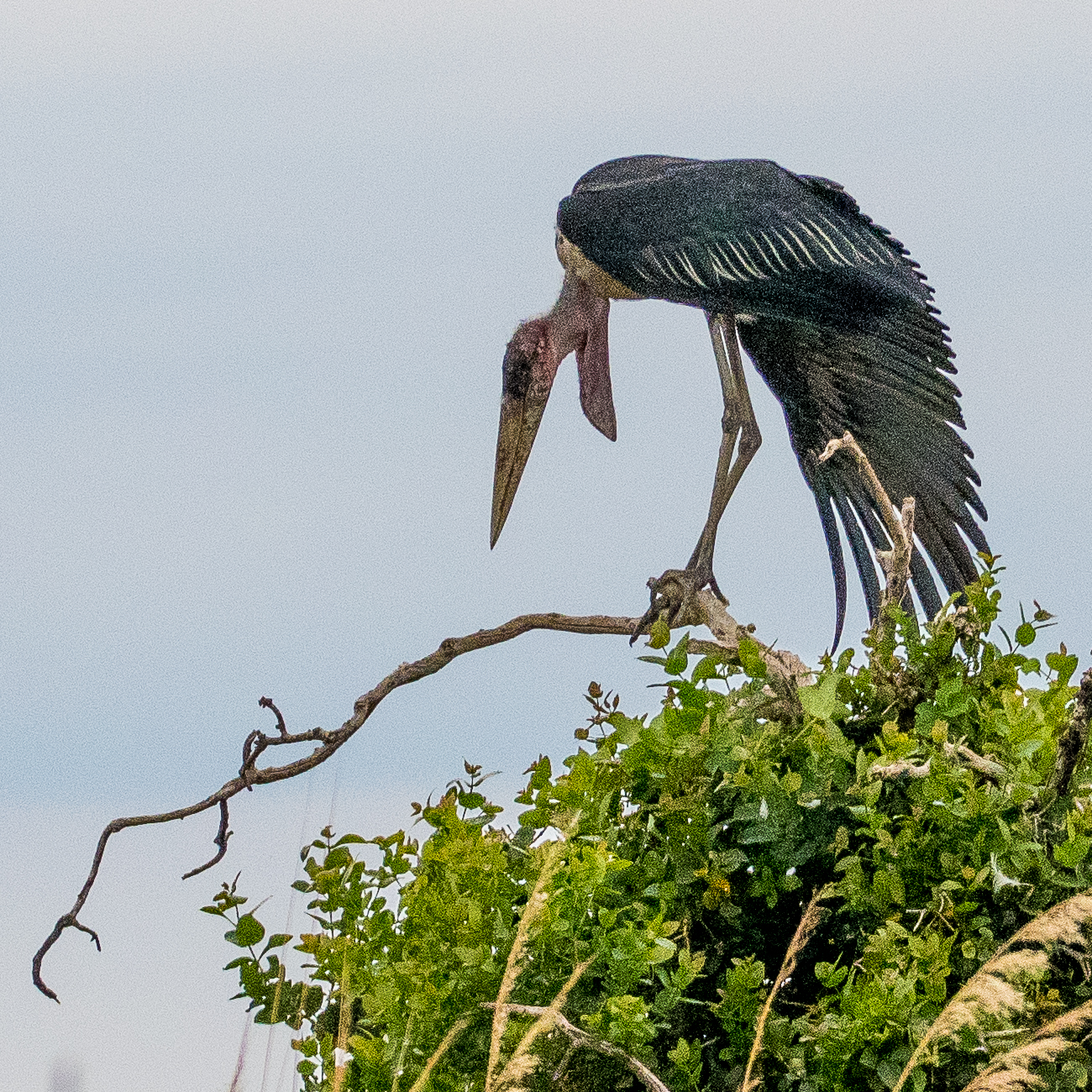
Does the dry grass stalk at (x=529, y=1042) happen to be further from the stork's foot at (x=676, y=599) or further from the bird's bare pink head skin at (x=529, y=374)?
the bird's bare pink head skin at (x=529, y=374)

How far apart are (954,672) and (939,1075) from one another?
23.8 inches

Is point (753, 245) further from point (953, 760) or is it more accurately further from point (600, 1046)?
point (600, 1046)

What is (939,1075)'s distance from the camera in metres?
2.08

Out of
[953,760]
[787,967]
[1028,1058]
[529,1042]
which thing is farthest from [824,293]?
[529,1042]

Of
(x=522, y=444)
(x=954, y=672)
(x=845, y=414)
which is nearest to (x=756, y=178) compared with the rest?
(x=845, y=414)

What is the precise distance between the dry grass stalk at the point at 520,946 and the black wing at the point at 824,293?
1627 millimetres

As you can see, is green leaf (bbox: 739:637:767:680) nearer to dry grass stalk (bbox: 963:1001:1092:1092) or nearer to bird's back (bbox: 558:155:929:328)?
dry grass stalk (bbox: 963:1001:1092:1092)

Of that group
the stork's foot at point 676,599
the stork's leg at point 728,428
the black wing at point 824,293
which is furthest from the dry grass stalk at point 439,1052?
the black wing at point 824,293

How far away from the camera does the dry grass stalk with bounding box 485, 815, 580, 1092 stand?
192 centimetres

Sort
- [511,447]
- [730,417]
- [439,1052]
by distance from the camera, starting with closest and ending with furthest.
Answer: [439,1052], [730,417], [511,447]

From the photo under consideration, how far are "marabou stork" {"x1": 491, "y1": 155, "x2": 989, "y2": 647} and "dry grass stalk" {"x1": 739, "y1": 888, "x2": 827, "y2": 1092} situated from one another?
4.19 ft

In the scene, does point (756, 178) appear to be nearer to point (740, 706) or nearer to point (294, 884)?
point (740, 706)

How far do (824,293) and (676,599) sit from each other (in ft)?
2.53

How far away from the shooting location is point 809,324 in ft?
11.6
